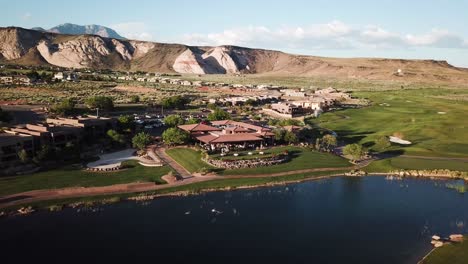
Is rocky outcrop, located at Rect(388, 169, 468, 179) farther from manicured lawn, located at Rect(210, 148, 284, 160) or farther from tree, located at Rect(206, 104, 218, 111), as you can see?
tree, located at Rect(206, 104, 218, 111)

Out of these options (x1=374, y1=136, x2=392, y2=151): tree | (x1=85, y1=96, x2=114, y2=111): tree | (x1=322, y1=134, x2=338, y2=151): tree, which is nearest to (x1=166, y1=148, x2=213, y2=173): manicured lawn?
(x1=322, y1=134, x2=338, y2=151): tree

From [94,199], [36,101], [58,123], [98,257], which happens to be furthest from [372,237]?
[36,101]

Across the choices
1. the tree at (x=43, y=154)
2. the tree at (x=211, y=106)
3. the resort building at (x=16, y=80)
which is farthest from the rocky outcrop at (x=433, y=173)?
the resort building at (x=16, y=80)

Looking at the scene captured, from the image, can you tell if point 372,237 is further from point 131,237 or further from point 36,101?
point 36,101

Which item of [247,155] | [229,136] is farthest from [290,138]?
[247,155]

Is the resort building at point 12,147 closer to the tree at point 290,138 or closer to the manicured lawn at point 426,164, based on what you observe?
the tree at point 290,138

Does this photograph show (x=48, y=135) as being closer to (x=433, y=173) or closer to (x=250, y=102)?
(x=433, y=173)
